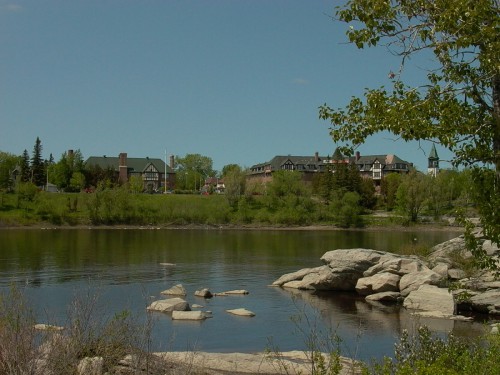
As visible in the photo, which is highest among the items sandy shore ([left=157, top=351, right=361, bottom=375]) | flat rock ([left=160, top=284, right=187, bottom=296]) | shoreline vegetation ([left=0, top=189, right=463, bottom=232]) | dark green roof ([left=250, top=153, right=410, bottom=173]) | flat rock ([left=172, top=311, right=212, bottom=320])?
dark green roof ([left=250, top=153, right=410, bottom=173])

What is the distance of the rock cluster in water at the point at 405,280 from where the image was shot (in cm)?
3022

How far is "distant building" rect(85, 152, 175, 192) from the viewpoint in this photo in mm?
175500

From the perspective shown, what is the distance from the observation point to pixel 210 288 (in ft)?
125

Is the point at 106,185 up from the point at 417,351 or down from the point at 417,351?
up

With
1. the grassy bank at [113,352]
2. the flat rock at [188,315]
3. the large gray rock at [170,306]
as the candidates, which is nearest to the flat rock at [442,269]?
the flat rock at [188,315]

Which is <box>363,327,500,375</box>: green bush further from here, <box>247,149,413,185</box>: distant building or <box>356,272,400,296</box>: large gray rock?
<box>247,149,413,185</box>: distant building

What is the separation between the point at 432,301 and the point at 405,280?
489 cm

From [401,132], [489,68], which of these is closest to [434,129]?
[401,132]

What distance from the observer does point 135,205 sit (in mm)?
119250

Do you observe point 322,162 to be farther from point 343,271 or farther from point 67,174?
point 343,271

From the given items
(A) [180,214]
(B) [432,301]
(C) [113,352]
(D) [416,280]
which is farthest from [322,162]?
(C) [113,352]

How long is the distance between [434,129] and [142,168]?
172195 mm

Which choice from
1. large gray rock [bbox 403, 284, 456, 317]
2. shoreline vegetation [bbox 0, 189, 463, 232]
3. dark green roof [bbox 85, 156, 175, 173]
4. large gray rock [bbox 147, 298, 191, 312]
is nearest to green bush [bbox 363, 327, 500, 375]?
large gray rock [bbox 403, 284, 456, 317]

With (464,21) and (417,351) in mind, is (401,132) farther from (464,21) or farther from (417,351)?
(417,351)
